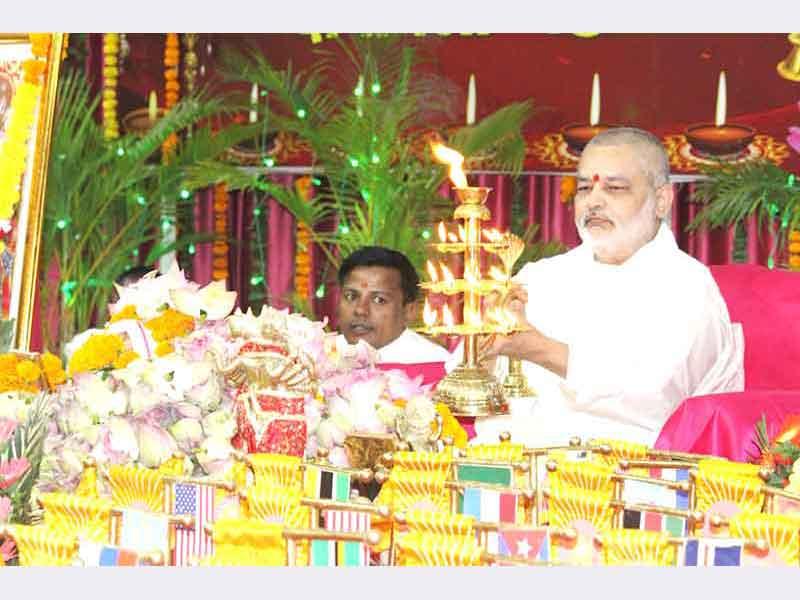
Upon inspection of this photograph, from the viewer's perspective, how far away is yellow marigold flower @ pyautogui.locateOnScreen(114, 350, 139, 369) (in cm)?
248

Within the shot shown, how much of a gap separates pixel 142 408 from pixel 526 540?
81 cm

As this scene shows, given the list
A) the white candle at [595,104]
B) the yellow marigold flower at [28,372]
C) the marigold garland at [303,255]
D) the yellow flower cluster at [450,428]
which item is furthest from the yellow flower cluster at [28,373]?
the white candle at [595,104]

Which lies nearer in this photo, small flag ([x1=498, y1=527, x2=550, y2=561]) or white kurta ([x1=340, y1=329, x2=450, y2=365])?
small flag ([x1=498, y1=527, x2=550, y2=561])

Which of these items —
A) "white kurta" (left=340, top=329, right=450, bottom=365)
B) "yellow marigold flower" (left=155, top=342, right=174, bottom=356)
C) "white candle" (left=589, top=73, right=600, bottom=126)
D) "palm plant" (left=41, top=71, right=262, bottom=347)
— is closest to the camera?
"yellow marigold flower" (left=155, top=342, right=174, bottom=356)

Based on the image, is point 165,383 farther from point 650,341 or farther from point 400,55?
point 400,55

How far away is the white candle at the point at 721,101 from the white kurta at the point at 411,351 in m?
2.24

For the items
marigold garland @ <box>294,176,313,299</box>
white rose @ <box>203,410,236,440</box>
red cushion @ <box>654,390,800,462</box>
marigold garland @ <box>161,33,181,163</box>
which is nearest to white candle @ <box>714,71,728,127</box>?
marigold garland @ <box>294,176,313,299</box>

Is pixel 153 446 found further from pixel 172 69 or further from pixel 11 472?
pixel 172 69

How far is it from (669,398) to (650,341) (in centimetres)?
16

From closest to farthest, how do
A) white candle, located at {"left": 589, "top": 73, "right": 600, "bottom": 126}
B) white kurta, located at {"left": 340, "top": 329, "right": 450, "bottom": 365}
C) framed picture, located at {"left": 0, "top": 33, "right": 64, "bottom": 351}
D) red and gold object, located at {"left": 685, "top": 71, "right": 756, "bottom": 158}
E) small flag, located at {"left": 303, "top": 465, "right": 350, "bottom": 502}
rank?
1. small flag, located at {"left": 303, "top": 465, "right": 350, "bottom": 502}
2. white kurta, located at {"left": 340, "top": 329, "right": 450, "bottom": 365}
3. framed picture, located at {"left": 0, "top": 33, "right": 64, "bottom": 351}
4. red and gold object, located at {"left": 685, "top": 71, "right": 756, "bottom": 158}
5. white candle, located at {"left": 589, "top": 73, "right": 600, "bottom": 126}

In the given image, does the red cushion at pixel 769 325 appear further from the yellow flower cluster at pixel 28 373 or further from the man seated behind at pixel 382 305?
the yellow flower cluster at pixel 28 373

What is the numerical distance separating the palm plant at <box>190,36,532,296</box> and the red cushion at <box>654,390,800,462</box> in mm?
2303

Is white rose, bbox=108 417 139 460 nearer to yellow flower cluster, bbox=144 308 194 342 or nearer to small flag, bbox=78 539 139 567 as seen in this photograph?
yellow flower cluster, bbox=144 308 194 342

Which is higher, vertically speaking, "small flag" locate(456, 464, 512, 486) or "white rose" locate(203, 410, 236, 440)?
"white rose" locate(203, 410, 236, 440)
